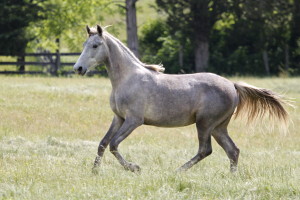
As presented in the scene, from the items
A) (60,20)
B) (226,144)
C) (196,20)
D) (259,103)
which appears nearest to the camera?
(226,144)

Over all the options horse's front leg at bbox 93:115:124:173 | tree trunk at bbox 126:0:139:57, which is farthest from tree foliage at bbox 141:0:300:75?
horse's front leg at bbox 93:115:124:173

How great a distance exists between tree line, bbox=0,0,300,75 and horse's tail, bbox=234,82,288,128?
60.4ft

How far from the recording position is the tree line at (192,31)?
2927cm

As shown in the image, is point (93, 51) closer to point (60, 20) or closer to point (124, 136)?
point (124, 136)

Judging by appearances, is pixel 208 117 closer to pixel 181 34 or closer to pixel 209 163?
pixel 209 163

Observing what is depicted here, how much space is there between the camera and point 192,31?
30.8m

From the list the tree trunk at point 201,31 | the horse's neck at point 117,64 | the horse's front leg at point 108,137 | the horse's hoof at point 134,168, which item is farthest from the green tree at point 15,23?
the horse's hoof at point 134,168

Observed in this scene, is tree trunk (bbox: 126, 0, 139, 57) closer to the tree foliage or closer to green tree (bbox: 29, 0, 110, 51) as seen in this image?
green tree (bbox: 29, 0, 110, 51)

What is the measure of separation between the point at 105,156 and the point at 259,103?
2.74m

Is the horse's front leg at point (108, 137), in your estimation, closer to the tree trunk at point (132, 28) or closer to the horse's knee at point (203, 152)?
the horse's knee at point (203, 152)

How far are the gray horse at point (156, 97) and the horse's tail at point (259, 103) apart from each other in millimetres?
252

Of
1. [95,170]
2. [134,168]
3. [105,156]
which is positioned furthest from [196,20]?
[95,170]

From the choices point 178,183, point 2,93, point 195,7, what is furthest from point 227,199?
point 195,7

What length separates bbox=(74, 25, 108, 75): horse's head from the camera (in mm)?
8820
